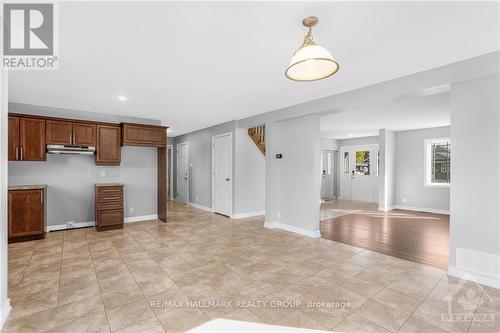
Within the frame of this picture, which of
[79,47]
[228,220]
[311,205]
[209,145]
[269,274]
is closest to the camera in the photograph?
[79,47]

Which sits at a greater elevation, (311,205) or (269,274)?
(311,205)

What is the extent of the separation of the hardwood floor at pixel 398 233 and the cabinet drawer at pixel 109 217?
4233 mm

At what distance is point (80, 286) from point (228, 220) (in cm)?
354

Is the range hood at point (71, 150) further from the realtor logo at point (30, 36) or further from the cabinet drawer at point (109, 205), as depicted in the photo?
the realtor logo at point (30, 36)

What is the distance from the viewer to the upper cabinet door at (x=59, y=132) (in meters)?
4.63

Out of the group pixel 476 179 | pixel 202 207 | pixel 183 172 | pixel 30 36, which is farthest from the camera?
pixel 183 172

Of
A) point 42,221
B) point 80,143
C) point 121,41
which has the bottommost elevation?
point 42,221

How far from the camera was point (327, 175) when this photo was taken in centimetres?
1034

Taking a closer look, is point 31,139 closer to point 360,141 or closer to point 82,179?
point 82,179

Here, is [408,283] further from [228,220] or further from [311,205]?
[228,220]

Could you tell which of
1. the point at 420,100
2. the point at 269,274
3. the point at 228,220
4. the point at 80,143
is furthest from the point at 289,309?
the point at 80,143

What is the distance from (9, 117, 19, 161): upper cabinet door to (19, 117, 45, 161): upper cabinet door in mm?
44

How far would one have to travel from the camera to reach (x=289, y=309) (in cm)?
227

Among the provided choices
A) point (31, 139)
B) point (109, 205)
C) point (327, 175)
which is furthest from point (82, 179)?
point (327, 175)
